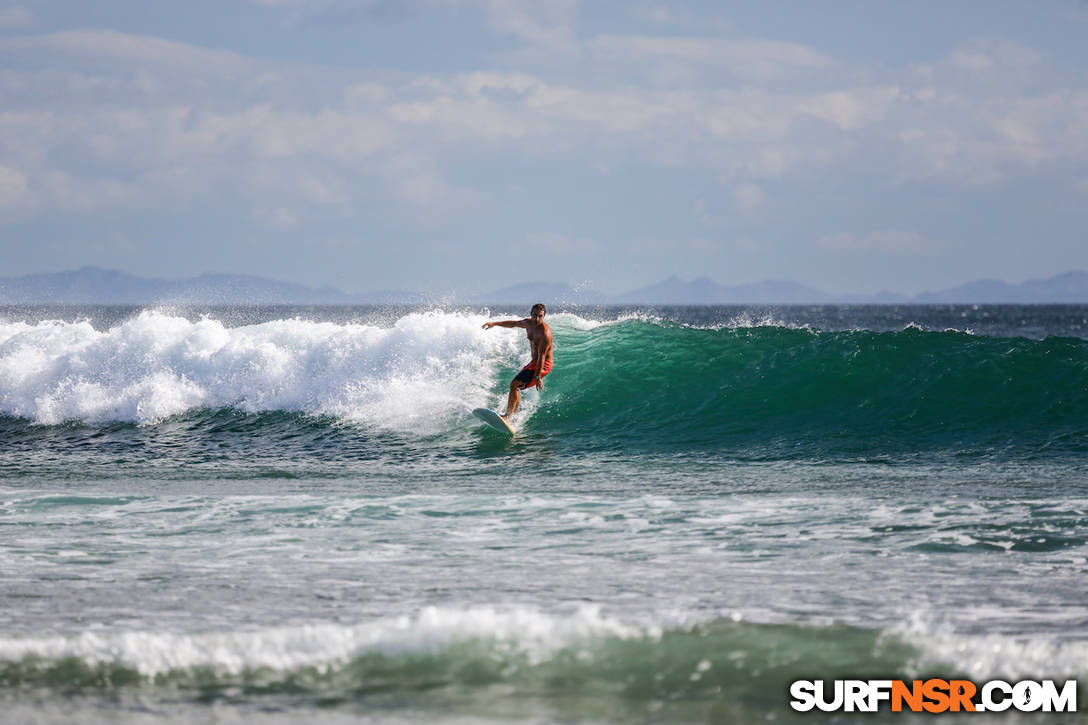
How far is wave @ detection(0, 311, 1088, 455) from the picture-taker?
15344mm

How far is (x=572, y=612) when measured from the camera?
6402 millimetres

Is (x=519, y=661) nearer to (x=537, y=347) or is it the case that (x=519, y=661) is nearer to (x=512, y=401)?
(x=537, y=347)

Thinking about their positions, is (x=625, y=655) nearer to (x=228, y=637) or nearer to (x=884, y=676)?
(x=884, y=676)

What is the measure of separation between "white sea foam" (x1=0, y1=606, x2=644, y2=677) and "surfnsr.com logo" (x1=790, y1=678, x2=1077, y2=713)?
1.06 m

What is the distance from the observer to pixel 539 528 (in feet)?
29.6

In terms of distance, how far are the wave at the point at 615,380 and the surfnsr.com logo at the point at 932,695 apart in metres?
8.76

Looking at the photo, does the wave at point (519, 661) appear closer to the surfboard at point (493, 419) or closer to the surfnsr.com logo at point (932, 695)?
the surfnsr.com logo at point (932, 695)

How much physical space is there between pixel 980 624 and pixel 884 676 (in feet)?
3.36

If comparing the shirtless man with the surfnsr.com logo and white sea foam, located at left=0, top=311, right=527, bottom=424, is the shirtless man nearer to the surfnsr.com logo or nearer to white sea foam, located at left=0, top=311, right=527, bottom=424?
white sea foam, located at left=0, top=311, right=527, bottom=424

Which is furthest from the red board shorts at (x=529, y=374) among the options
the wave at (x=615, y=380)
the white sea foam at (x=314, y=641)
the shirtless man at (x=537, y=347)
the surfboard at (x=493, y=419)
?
the white sea foam at (x=314, y=641)

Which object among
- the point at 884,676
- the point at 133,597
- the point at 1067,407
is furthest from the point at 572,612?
the point at 1067,407

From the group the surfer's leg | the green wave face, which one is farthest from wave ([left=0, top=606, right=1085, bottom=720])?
the surfer's leg

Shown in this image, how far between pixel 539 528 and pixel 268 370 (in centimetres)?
1140

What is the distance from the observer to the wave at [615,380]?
15.3 meters
